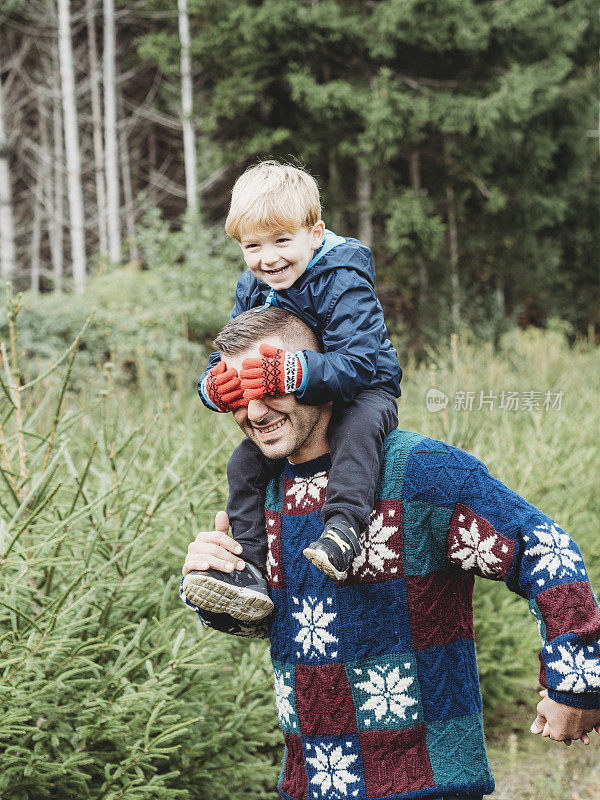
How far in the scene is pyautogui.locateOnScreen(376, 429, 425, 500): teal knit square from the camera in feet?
5.62

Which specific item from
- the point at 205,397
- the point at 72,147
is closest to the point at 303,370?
the point at 205,397

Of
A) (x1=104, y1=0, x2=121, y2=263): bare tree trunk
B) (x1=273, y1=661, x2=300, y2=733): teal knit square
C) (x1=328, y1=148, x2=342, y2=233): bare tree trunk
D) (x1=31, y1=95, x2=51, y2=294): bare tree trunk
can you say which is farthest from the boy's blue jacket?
(x1=31, y1=95, x2=51, y2=294): bare tree trunk

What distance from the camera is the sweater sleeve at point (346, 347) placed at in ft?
5.38

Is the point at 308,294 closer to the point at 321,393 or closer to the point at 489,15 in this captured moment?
the point at 321,393

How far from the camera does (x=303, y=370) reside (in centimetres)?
162

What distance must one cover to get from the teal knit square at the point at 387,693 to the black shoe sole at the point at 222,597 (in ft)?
0.81

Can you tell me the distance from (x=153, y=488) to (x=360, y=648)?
1.42 meters

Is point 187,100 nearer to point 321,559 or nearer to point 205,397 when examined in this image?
point 205,397

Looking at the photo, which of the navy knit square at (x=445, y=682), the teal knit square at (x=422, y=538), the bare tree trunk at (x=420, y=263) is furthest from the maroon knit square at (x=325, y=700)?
the bare tree trunk at (x=420, y=263)

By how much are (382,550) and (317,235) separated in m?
0.80

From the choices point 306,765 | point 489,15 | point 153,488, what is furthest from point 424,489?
point 489,15

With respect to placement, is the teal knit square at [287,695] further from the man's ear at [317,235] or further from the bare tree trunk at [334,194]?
the bare tree trunk at [334,194]

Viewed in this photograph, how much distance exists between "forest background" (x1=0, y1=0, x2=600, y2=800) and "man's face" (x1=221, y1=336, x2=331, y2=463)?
1.46 feet

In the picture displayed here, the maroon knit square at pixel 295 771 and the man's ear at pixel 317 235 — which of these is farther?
the man's ear at pixel 317 235
